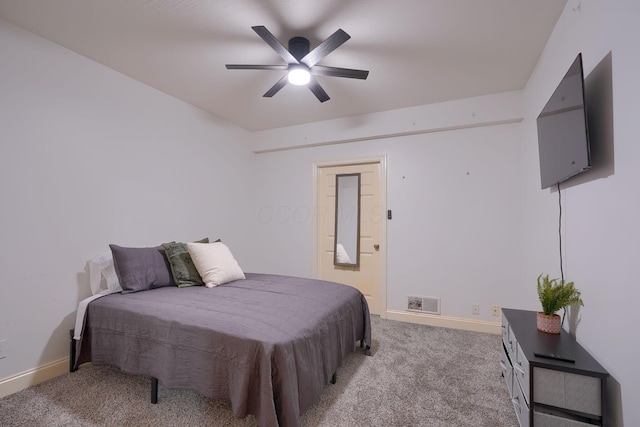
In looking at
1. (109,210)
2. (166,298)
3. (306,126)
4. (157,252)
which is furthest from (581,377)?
(306,126)

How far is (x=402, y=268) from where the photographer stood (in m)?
3.54

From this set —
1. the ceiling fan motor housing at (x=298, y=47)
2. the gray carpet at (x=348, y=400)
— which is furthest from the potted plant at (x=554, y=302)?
the ceiling fan motor housing at (x=298, y=47)

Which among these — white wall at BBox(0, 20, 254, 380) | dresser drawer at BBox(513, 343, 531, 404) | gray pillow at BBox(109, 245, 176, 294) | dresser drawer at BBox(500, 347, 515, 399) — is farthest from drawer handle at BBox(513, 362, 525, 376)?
white wall at BBox(0, 20, 254, 380)

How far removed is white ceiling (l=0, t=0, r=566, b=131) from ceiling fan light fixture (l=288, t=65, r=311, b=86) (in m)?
0.24

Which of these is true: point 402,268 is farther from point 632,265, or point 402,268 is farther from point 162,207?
point 162,207

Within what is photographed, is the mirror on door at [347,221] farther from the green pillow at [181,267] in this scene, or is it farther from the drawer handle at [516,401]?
the drawer handle at [516,401]

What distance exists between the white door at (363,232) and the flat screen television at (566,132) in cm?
188

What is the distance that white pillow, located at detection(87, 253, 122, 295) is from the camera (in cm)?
238

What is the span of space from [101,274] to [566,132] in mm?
Answer: 3455

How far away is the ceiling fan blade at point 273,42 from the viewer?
5.87 feet

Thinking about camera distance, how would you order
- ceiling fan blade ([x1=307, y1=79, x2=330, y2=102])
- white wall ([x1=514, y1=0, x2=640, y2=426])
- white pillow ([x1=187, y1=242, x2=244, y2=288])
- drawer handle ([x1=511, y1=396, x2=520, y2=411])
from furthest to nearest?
white pillow ([x1=187, y1=242, x2=244, y2=288])
ceiling fan blade ([x1=307, y1=79, x2=330, y2=102])
drawer handle ([x1=511, y1=396, x2=520, y2=411])
white wall ([x1=514, y1=0, x2=640, y2=426])

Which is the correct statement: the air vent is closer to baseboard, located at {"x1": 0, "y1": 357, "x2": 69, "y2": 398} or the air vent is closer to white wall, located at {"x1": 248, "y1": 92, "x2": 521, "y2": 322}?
white wall, located at {"x1": 248, "y1": 92, "x2": 521, "y2": 322}

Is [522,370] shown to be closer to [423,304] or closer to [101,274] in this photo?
[423,304]

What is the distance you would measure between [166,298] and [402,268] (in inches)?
101
